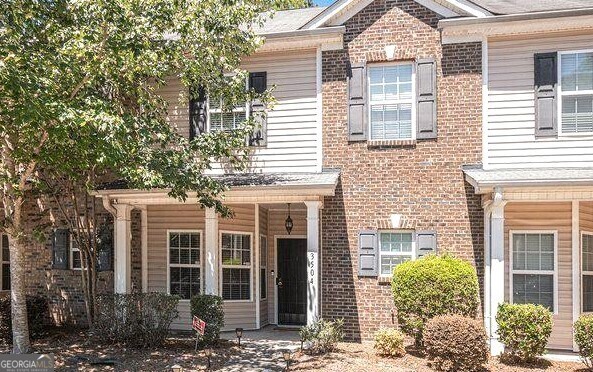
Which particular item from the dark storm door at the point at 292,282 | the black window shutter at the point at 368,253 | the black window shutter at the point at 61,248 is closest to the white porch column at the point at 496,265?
the black window shutter at the point at 368,253

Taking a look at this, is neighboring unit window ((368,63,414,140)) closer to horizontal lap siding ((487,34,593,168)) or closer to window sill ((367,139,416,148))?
window sill ((367,139,416,148))

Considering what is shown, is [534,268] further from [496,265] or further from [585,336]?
[585,336]

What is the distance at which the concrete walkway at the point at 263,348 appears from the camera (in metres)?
9.09

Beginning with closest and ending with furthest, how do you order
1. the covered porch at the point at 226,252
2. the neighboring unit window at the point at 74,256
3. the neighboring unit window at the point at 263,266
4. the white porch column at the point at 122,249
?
the covered porch at the point at 226,252 < the white porch column at the point at 122,249 < the neighboring unit window at the point at 263,266 < the neighboring unit window at the point at 74,256

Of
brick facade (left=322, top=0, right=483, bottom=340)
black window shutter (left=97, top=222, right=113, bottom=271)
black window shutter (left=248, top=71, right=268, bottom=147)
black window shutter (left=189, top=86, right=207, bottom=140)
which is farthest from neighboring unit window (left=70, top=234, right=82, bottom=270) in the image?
brick facade (left=322, top=0, right=483, bottom=340)

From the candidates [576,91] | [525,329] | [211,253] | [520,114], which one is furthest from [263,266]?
[576,91]

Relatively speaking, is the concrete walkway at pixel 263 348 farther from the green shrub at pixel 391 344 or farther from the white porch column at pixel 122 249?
the white porch column at pixel 122 249

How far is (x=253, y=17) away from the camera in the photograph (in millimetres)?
10688

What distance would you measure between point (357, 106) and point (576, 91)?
4.15m

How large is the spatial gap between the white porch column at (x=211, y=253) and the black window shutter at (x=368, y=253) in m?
2.98

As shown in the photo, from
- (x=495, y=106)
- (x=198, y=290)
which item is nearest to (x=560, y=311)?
(x=495, y=106)

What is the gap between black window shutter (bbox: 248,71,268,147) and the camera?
11.7 m

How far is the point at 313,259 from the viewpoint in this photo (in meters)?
10.5

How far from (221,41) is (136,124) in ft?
8.49
